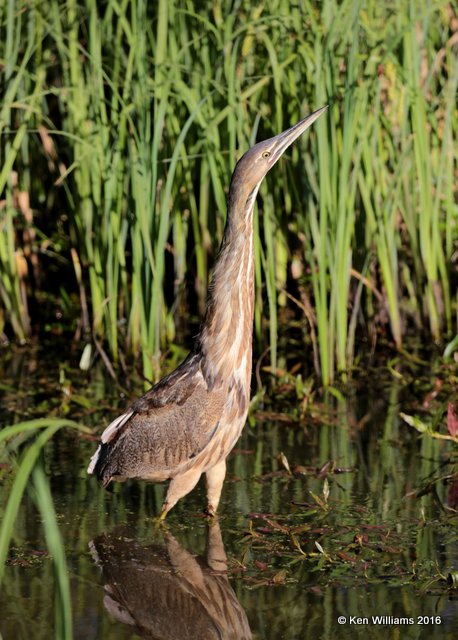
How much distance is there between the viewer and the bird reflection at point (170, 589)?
3.91m

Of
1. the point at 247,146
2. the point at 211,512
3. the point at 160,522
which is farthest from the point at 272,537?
the point at 247,146

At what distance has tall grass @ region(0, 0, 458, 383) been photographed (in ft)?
19.8

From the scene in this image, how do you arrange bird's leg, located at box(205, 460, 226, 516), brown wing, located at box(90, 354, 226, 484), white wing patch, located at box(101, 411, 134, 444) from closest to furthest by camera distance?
brown wing, located at box(90, 354, 226, 484) → bird's leg, located at box(205, 460, 226, 516) → white wing patch, located at box(101, 411, 134, 444)

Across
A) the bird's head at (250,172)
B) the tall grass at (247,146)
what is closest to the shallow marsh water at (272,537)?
the tall grass at (247,146)

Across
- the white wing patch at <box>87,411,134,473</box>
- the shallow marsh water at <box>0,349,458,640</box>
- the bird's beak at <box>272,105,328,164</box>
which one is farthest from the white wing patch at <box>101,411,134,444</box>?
the bird's beak at <box>272,105,328,164</box>

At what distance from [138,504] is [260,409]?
4.38 ft

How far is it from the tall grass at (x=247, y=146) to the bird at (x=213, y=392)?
1.06m

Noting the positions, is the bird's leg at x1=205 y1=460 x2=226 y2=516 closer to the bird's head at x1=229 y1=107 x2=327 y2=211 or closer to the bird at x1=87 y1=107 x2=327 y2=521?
the bird at x1=87 y1=107 x2=327 y2=521

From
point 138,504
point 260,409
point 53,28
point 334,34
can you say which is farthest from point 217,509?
point 53,28

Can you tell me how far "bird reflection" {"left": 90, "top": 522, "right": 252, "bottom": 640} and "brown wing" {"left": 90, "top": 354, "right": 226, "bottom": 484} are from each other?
285 mm

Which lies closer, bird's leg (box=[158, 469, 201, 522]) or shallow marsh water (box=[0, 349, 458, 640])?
shallow marsh water (box=[0, 349, 458, 640])

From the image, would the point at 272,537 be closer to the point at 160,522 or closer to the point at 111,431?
the point at 160,522

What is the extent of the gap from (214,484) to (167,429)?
29 cm

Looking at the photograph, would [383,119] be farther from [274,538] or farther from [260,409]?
[274,538]
